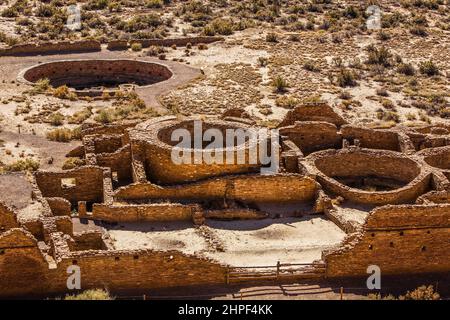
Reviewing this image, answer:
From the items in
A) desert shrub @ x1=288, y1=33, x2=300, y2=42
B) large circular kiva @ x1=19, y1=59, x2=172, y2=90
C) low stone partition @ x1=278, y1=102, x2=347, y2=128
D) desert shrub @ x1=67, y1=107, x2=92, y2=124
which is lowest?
large circular kiva @ x1=19, y1=59, x2=172, y2=90

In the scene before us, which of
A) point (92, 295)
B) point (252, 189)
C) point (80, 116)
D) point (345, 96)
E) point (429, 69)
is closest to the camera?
point (92, 295)

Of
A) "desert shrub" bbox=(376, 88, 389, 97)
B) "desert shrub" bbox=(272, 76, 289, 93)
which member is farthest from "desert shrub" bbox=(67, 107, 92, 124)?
"desert shrub" bbox=(376, 88, 389, 97)

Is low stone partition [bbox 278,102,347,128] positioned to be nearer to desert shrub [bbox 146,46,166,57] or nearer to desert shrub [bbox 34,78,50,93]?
desert shrub [bbox 34,78,50,93]

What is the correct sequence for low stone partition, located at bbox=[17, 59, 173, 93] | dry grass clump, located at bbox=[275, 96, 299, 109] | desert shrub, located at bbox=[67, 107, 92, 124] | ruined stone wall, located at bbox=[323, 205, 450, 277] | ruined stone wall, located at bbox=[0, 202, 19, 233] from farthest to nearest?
low stone partition, located at bbox=[17, 59, 173, 93]
dry grass clump, located at bbox=[275, 96, 299, 109]
desert shrub, located at bbox=[67, 107, 92, 124]
ruined stone wall, located at bbox=[0, 202, 19, 233]
ruined stone wall, located at bbox=[323, 205, 450, 277]

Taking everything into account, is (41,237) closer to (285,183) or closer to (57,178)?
(57,178)

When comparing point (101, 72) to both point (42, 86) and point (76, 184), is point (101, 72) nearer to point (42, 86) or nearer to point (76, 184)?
point (42, 86)

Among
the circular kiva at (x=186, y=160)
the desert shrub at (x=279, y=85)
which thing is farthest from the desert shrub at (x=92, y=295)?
the desert shrub at (x=279, y=85)

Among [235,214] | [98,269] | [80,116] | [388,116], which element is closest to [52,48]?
[80,116]
